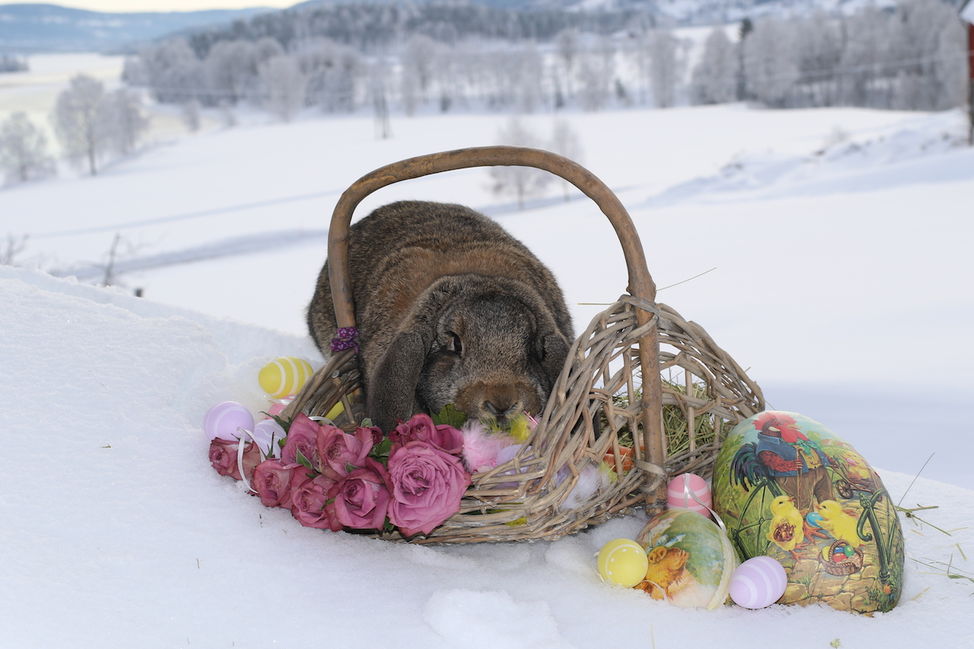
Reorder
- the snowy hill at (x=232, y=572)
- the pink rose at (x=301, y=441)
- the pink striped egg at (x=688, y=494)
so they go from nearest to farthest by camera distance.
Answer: the snowy hill at (x=232, y=572)
the pink rose at (x=301, y=441)
the pink striped egg at (x=688, y=494)

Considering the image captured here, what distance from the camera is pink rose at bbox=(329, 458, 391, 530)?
8.19 feet

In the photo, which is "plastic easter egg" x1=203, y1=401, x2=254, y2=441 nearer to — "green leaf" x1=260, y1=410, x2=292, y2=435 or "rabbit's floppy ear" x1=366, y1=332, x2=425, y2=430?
"green leaf" x1=260, y1=410, x2=292, y2=435

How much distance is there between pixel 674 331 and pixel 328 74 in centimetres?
2512

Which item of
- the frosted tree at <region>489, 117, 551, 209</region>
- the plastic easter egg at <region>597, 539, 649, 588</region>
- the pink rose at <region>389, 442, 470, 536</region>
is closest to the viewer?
the pink rose at <region>389, 442, 470, 536</region>

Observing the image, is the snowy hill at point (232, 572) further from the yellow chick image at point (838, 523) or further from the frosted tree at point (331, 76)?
the frosted tree at point (331, 76)

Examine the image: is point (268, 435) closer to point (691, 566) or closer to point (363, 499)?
point (363, 499)

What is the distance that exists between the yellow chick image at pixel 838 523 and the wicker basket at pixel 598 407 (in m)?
0.49

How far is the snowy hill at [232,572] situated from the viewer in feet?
7.33

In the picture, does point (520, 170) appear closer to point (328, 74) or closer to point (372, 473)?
point (328, 74)

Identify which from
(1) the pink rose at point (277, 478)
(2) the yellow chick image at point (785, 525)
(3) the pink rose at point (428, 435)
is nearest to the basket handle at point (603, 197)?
(2) the yellow chick image at point (785, 525)

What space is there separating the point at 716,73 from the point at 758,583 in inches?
1013

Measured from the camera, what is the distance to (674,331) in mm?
2854

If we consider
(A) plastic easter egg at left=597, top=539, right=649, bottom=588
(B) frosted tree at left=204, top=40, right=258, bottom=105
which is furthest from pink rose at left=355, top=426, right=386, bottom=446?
(B) frosted tree at left=204, top=40, right=258, bottom=105

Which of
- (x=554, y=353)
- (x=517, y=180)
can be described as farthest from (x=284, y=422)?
(x=517, y=180)
